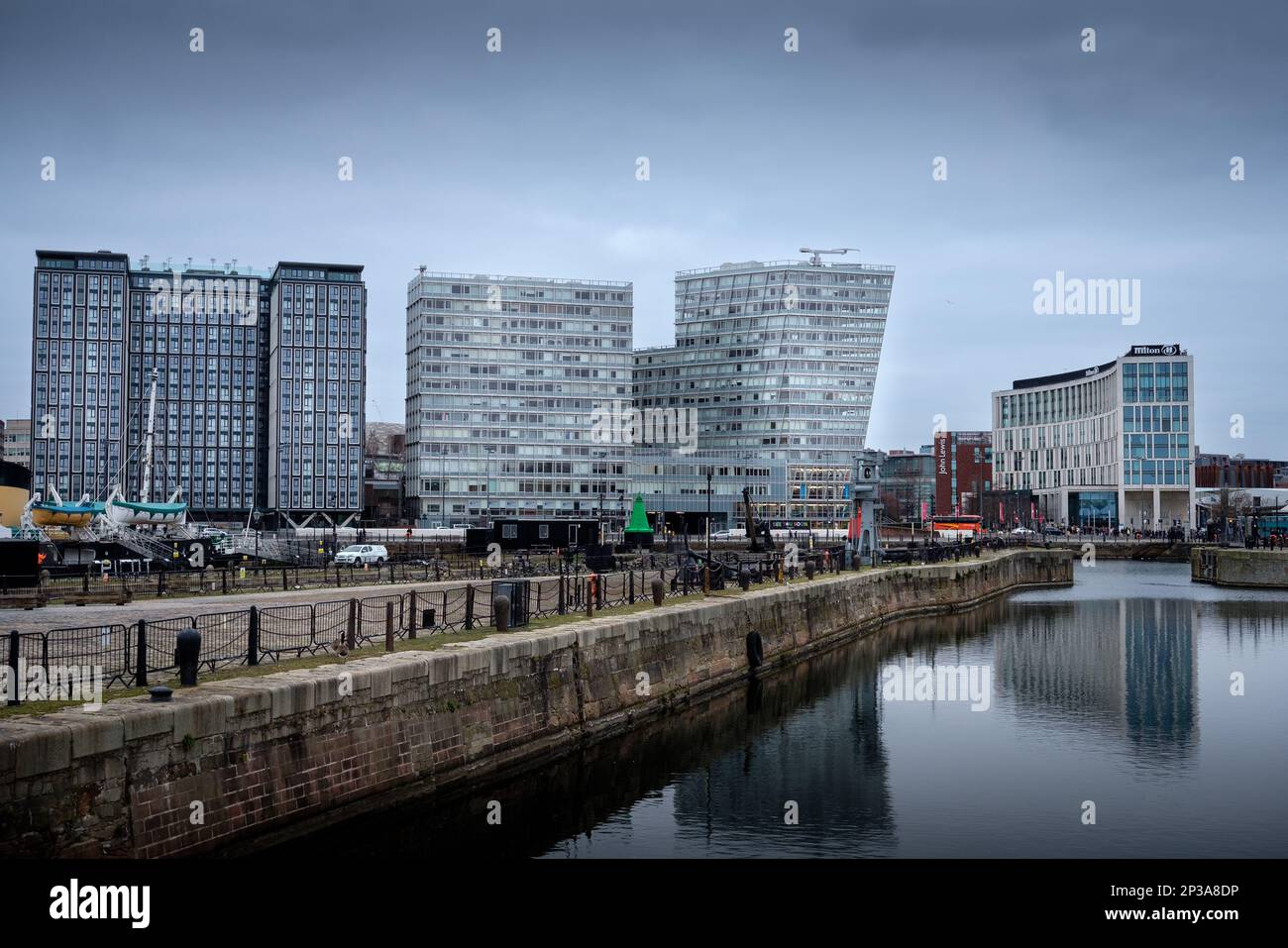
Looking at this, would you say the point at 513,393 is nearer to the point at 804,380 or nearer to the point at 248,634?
the point at 804,380

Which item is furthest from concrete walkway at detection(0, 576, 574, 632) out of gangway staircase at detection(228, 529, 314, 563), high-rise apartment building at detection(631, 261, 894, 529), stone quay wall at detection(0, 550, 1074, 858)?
high-rise apartment building at detection(631, 261, 894, 529)

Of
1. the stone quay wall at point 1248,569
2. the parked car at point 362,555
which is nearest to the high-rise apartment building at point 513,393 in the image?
the parked car at point 362,555

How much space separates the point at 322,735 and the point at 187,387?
183616 mm

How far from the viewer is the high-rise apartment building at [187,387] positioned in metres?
172

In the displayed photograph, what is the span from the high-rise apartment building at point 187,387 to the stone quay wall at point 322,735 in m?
149

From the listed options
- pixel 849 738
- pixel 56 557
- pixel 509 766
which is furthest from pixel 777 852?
pixel 56 557

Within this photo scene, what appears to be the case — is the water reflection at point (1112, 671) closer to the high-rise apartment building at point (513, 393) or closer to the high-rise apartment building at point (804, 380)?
the high-rise apartment building at point (513, 393)

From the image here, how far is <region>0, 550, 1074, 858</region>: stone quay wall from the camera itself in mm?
14891

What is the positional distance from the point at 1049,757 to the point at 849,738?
18.6ft

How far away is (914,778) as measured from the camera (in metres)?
28.3

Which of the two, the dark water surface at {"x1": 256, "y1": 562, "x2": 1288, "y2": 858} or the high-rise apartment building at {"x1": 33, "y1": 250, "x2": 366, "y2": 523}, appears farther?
the high-rise apartment building at {"x1": 33, "y1": 250, "x2": 366, "y2": 523}

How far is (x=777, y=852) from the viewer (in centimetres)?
2223

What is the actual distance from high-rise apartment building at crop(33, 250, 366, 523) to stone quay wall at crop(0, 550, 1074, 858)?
487 feet

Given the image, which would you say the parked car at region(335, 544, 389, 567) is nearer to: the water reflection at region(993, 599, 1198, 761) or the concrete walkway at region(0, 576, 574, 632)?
the concrete walkway at region(0, 576, 574, 632)
